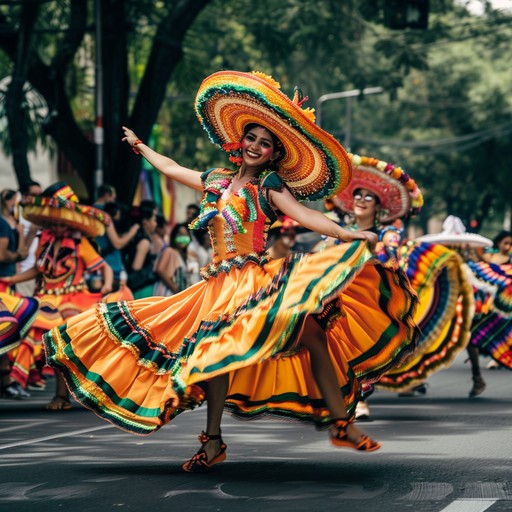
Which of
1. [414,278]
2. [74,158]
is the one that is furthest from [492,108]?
[414,278]

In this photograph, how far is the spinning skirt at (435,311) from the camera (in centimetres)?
1138

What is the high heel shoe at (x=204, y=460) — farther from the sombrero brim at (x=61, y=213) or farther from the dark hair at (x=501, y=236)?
the dark hair at (x=501, y=236)

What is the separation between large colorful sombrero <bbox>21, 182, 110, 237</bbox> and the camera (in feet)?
37.9

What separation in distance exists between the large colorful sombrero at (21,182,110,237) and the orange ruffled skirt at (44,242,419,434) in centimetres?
407

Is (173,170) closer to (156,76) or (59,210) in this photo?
(59,210)

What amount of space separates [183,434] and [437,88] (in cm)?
4180

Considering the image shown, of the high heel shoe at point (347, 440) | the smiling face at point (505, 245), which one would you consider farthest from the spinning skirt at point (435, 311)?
the smiling face at point (505, 245)

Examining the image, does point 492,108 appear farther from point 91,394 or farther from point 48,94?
point 91,394

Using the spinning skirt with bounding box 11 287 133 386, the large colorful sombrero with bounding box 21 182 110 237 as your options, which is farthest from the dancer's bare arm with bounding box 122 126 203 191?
the spinning skirt with bounding box 11 287 133 386

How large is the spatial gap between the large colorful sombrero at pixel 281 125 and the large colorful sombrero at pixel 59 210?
3.87 meters

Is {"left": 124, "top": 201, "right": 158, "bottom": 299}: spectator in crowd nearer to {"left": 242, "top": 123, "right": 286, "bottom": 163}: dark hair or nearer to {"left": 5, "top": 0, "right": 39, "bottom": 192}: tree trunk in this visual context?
{"left": 5, "top": 0, "right": 39, "bottom": 192}: tree trunk

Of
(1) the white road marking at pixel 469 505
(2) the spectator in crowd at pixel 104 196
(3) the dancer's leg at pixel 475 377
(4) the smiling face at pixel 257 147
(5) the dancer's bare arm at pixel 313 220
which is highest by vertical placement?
(4) the smiling face at pixel 257 147

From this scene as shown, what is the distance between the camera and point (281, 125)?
24.4ft

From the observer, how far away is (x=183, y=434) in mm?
9633
